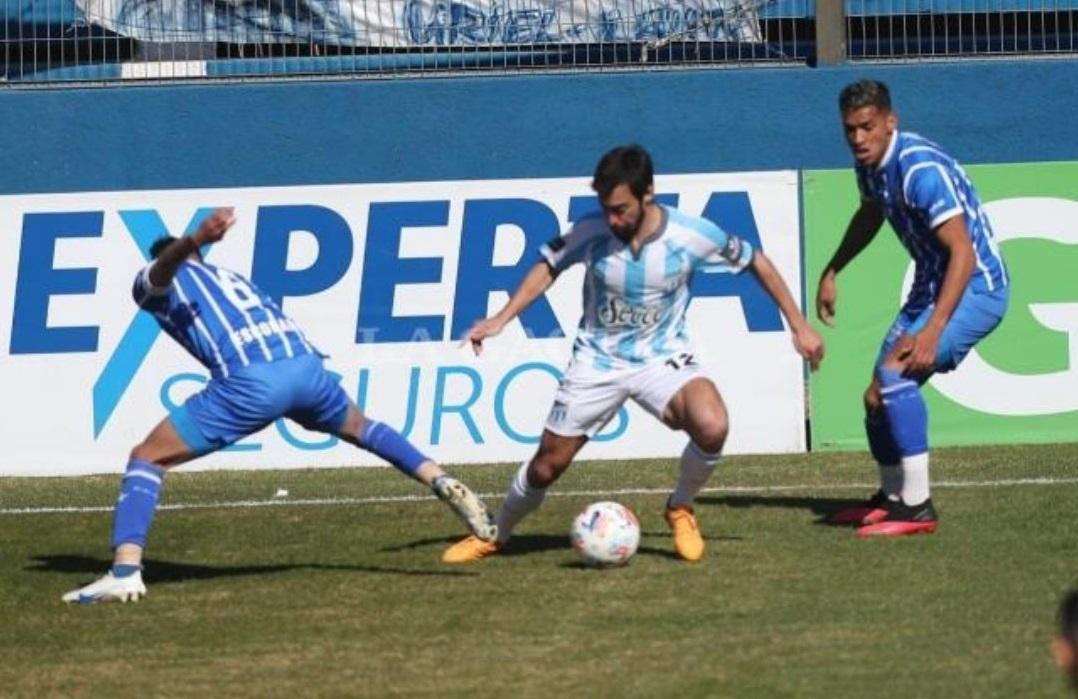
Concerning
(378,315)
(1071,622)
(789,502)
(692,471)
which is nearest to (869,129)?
(692,471)

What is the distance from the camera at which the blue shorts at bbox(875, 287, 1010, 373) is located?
992cm

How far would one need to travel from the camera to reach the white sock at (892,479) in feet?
33.5

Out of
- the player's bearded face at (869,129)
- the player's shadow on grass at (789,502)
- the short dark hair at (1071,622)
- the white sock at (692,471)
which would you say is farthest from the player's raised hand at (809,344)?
the short dark hair at (1071,622)

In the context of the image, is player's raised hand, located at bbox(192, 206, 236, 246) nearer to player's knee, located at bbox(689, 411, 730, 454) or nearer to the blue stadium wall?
player's knee, located at bbox(689, 411, 730, 454)

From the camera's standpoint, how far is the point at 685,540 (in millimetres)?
9422

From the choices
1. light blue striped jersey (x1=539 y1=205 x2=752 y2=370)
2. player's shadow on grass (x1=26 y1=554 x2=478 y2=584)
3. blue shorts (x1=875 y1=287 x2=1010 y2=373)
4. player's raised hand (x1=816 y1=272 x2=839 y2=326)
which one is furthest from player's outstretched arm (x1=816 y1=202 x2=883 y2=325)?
player's shadow on grass (x1=26 y1=554 x2=478 y2=584)

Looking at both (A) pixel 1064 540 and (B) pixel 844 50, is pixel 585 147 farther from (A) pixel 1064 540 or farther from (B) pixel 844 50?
(A) pixel 1064 540

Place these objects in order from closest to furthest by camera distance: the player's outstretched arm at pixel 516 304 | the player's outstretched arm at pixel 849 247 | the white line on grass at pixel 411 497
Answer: the player's outstretched arm at pixel 516 304 → the player's outstretched arm at pixel 849 247 → the white line on grass at pixel 411 497

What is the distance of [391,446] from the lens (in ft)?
30.7

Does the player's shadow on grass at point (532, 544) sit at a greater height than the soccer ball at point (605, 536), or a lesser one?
lesser

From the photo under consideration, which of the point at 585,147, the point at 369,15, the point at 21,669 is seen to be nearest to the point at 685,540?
the point at 21,669

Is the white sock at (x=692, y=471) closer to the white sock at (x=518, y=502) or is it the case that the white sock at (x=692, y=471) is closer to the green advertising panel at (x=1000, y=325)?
the white sock at (x=518, y=502)

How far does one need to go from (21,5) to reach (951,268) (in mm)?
9501

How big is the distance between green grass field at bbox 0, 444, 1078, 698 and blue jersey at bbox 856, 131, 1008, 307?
1.12 meters
